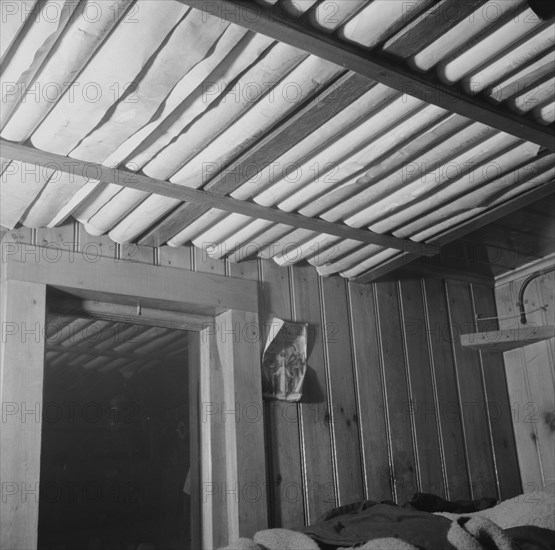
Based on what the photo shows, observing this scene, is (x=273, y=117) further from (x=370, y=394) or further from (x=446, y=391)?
(x=446, y=391)

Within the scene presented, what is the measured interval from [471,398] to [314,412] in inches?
41.3

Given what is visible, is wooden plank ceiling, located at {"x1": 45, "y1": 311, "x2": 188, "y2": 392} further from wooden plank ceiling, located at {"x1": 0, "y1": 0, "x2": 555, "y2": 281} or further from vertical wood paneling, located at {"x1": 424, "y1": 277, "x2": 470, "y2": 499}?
vertical wood paneling, located at {"x1": 424, "y1": 277, "x2": 470, "y2": 499}

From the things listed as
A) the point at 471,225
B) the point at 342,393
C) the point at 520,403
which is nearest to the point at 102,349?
the point at 342,393

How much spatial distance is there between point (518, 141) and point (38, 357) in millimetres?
1865

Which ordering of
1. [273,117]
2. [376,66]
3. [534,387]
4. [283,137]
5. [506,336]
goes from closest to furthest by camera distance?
[376,66] < [273,117] < [283,137] < [506,336] < [534,387]

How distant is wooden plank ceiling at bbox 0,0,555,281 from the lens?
1917 millimetres

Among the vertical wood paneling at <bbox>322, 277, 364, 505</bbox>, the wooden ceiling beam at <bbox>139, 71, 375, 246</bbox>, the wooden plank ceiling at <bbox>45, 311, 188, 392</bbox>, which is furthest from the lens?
the vertical wood paneling at <bbox>322, 277, 364, 505</bbox>

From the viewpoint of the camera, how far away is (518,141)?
101 inches

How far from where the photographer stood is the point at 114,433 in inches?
121

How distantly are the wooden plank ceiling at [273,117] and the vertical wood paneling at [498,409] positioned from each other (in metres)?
1.19

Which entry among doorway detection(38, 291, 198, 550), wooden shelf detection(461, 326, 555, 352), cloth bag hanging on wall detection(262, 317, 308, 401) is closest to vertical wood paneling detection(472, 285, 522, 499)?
wooden shelf detection(461, 326, 555, 352)

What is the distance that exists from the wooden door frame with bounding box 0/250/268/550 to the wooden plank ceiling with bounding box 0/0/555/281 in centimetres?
18

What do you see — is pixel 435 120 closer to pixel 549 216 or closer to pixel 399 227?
pixel 399 227

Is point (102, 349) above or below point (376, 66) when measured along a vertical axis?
below
